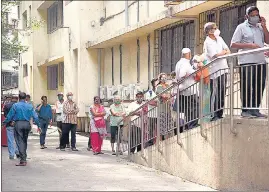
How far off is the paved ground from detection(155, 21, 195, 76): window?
3.77 meters

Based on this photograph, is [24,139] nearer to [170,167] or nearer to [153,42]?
[170,167]

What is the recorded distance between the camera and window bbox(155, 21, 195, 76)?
15570mm

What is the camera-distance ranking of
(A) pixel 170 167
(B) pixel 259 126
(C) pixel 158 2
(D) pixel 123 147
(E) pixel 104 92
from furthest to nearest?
(E) pixel 104 92 → (C) pixel 158 2 → (D) pixel 123 147 → (A) pixel 170 167 → (B) pixel 259 126

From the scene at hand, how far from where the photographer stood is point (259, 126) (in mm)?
7992

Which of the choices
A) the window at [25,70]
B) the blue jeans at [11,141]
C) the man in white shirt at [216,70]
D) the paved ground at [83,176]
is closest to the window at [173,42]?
the paved ground at [83,176]

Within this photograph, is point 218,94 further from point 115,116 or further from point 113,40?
point 113,40

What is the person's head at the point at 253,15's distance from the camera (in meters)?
8.68

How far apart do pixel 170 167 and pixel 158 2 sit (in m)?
8.01

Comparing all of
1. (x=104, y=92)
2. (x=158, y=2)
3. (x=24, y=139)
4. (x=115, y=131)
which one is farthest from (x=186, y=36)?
(x=104, y=92)

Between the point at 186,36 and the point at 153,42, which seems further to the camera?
the point at 153,42

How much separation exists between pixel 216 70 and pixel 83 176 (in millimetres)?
3161

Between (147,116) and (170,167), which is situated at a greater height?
(147,116)

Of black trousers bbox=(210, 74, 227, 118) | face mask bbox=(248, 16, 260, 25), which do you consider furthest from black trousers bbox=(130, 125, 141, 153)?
face mask bbox=(248, 16, 260, 25)

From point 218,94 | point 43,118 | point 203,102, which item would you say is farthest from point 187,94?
point 43,118
